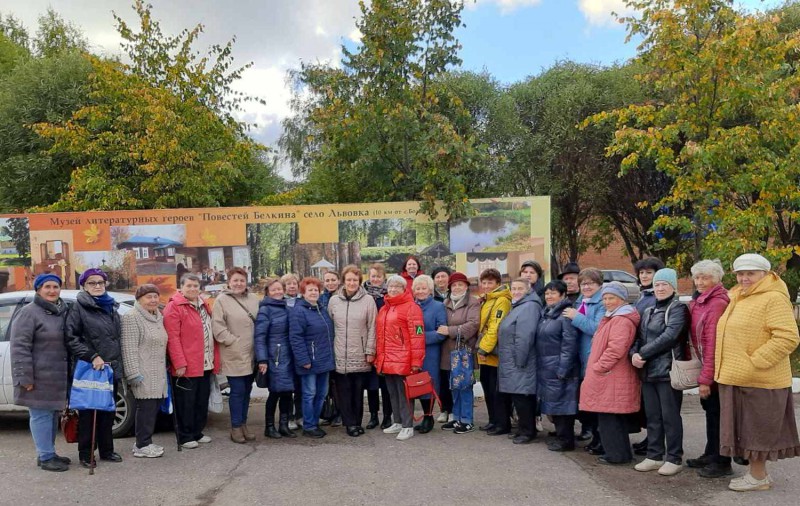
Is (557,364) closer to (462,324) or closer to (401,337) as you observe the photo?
(462,324)

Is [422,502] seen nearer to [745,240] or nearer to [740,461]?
[740,461]

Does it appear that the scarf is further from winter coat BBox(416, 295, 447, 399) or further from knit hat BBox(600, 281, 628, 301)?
knit hat BBox(600, 281, 628, 301)

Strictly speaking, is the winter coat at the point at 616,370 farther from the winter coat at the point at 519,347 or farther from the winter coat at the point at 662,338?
the winter coat at the point at 519,347

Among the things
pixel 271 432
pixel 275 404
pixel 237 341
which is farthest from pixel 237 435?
pixel 237 341

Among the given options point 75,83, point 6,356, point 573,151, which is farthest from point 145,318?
point 573,151

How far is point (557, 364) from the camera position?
244 inches

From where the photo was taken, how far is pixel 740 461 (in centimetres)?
545

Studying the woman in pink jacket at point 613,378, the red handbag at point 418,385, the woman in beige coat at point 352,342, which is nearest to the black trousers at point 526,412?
the woman in pink jacket at point 613,378

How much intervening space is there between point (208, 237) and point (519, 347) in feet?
21.1

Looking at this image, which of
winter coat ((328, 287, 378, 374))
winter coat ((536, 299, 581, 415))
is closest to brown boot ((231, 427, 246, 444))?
winter coat ((328, 287, 378, 374))

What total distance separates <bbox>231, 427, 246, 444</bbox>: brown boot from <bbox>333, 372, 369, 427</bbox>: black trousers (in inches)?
40.8

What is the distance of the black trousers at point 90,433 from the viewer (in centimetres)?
588

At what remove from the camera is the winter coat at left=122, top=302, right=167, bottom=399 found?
5.97m

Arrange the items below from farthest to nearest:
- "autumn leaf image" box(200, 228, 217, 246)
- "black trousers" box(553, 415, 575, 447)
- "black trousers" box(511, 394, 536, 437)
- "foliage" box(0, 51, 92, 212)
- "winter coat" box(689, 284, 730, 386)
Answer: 1. "foliage" box(0, 51, 92, 212)
2. "autumn leaf image" box(200, 228, 217, 246)
3. "black trousers" box(511, 394, 536, 437)
4. "black trousers" box(553, 415, 575, 447)
5. "winter coat" box(689, 284, 730, 386)
